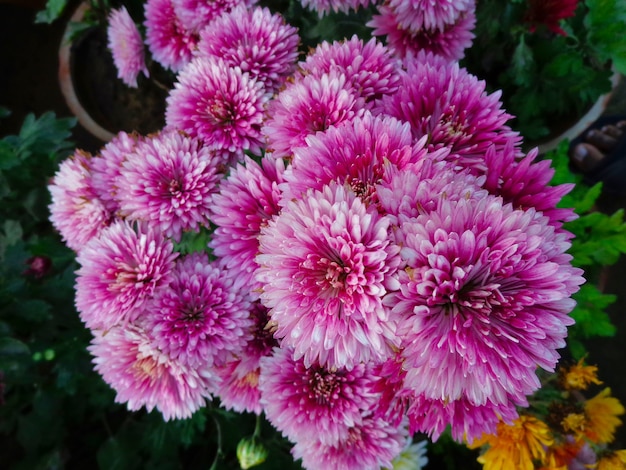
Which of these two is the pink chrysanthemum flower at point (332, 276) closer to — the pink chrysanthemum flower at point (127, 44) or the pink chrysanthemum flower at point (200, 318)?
the pink chrysanthemum flower at point (200, 318)

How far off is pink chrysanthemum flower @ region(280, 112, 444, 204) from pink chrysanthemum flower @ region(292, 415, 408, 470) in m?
0.31

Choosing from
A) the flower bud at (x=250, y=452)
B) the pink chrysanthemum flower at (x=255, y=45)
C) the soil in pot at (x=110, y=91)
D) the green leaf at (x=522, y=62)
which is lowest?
the soil in pot at (x=110, y=91)

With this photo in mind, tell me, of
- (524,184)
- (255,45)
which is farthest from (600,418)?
(255,45)

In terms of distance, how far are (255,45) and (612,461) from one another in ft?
2.37

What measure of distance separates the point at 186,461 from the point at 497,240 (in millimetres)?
1018

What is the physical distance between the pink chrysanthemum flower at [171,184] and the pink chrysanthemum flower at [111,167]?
0.05m

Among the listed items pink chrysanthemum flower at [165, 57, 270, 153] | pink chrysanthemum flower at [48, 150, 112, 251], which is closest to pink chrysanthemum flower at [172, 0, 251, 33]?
pink chrysanthemum flower at [165, 57, 270, 153]

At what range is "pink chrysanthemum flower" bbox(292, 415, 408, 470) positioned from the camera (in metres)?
0.60

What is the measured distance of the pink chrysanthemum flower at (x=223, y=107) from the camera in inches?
22.7

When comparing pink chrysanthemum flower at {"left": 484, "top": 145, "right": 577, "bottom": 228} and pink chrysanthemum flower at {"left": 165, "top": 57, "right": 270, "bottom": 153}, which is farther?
pink chrysanthemum flower at {"left": 165, "top": 57, "right": 270, "bottom": 153}

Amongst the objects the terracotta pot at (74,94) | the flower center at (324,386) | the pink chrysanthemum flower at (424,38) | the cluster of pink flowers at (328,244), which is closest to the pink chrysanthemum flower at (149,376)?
the cluster of pink flowers at (328,244)

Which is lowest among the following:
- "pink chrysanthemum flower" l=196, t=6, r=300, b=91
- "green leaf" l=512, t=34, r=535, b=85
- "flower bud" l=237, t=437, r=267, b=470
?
"flower bud" l=237, t=437, r=267, b=470

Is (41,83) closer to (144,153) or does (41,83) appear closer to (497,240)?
(144,153)

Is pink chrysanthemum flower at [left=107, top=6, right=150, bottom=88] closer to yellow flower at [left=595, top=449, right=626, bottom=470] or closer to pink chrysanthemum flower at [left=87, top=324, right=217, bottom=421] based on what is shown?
pink chrysanthemum flower at [left=87, top=324, right=217, bottom=421]
